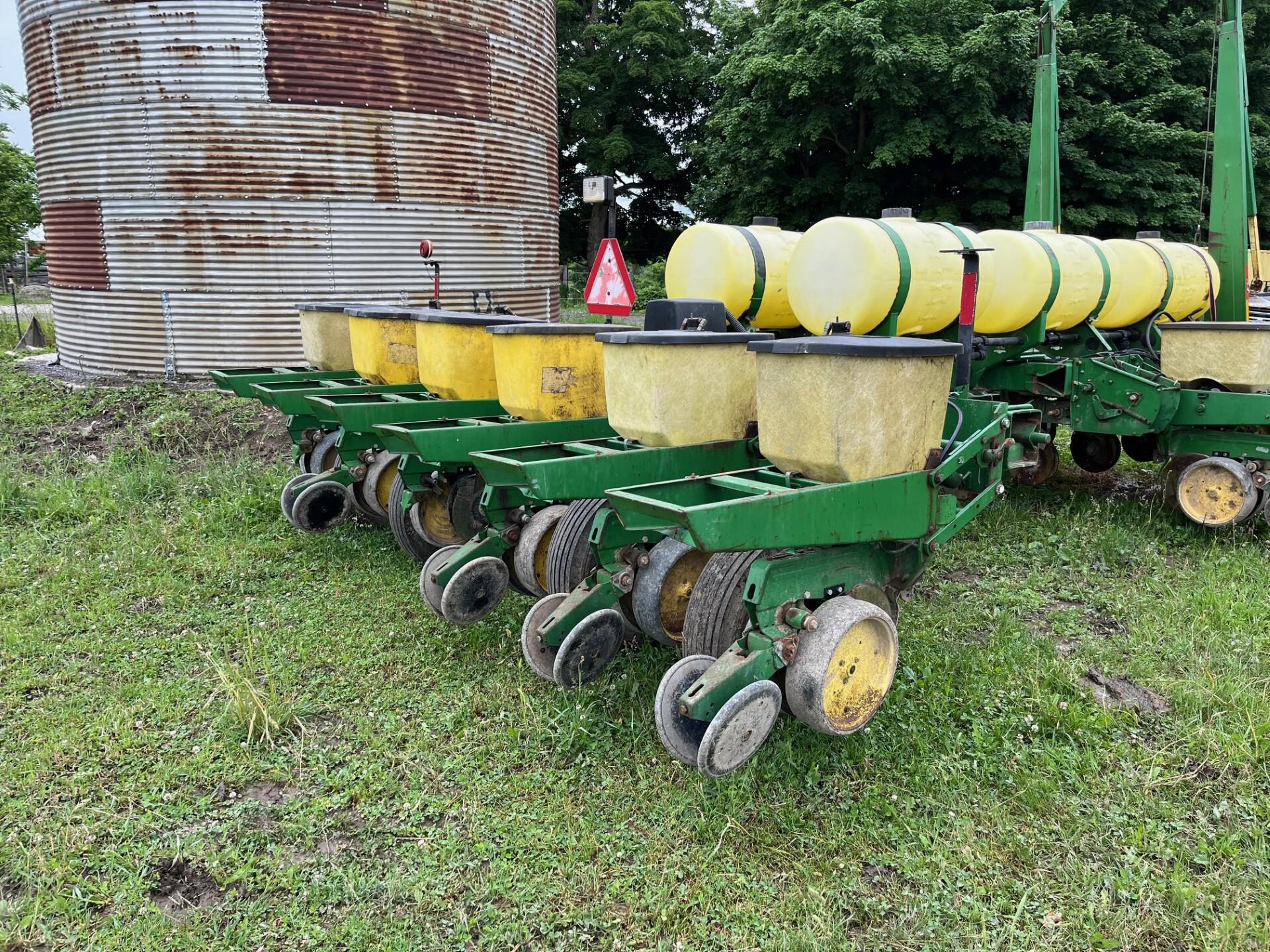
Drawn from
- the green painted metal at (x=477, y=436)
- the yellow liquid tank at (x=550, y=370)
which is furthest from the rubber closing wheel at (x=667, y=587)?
the yellow liquid tank at (x=550, y=370)

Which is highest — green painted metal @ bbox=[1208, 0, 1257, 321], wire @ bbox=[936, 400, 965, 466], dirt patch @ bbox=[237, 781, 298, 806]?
green painted metal @ bbox=[1208, 0, 1257, 321]

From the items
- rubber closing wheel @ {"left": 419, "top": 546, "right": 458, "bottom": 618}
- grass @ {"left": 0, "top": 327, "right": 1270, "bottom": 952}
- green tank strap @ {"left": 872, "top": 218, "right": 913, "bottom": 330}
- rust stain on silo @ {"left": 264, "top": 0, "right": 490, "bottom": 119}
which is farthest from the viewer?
rust stain on silo @ {"left": 264, "top": 0, "right": 490, "bottom": 119}

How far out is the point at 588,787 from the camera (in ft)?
11.8

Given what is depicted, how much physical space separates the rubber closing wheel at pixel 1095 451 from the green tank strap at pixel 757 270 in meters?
3.82

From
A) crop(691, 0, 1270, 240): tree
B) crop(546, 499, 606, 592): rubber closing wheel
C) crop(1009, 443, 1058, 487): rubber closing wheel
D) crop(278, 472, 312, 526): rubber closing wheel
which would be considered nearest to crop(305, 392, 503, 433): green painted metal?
crop(278, 472, 312, 526): rubber closing wheel

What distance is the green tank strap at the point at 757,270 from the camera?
5.77 m

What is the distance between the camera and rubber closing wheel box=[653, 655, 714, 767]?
324cm

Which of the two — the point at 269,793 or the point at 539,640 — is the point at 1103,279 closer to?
the point at 539,640

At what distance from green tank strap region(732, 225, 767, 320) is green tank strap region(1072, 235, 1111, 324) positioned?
2732mm

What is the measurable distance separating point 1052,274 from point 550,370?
11.7ft

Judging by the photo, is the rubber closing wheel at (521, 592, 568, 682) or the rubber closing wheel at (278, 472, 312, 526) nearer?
the rubber closing wheel at (521, 592, 568, 682)

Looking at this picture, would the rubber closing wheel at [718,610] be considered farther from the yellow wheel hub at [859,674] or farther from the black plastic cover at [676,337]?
the black plastic cover at [676,337]

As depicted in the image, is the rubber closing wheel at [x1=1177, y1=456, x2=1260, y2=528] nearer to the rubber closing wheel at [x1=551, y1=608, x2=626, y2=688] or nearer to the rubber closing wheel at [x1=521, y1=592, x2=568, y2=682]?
the rubber closing wheel at [x1=551, y1=608, x2=626, y2=688]

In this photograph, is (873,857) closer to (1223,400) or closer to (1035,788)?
(1035,788)
